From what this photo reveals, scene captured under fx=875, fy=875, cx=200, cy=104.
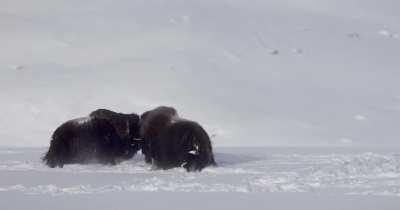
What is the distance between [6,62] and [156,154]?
8444mm

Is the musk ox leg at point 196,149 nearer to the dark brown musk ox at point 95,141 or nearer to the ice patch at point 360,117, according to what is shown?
the dark brown musk ox at point 95,141

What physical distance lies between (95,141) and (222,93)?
18.9 feet

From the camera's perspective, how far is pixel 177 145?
1138 cm

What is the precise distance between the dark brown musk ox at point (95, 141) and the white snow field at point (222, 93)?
0.28 metres

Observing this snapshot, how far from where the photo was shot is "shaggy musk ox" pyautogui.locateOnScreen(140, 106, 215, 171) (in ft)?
36.9

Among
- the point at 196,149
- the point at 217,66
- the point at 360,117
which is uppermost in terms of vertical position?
the point at 217,66

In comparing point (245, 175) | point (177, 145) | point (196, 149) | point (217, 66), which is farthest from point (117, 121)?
point (217, 66)

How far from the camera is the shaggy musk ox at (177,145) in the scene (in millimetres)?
11258

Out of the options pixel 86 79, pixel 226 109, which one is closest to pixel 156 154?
pixel 226 109

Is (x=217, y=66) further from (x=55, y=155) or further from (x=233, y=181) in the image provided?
(x=233, y=181)

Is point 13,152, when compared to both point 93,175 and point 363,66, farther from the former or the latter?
point 363,66

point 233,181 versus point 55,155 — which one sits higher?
point 55,155

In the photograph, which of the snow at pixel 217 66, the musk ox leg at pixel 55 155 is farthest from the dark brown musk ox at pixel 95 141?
the snow at pixel 217 66

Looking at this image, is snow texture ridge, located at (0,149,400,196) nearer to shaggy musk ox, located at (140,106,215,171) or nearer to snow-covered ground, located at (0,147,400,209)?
snow-covered ground, located at (0,147,400,209)
